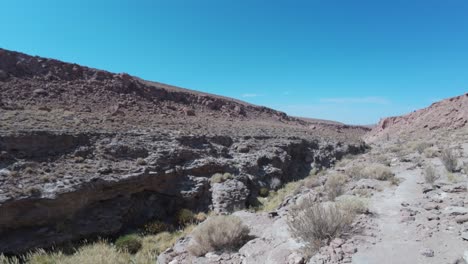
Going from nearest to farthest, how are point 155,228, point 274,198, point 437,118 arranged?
point 155,228
point 274,198
point 437,118

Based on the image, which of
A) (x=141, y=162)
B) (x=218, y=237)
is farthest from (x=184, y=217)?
(x=218, y=237)

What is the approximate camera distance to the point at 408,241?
465 centimetres

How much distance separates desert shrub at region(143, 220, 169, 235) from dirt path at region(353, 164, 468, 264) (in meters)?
8.59

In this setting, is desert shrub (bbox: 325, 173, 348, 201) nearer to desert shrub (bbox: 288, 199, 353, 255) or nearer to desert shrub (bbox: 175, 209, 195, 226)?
desert shrub (bbox: 288, 199, 353, 255)

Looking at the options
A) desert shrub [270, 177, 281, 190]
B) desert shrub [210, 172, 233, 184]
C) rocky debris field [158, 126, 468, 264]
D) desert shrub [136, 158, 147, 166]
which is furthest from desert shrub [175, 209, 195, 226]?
desert shrub [270, 177, 281, 190]

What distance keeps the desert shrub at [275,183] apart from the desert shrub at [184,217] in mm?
5943

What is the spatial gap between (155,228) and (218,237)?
7.05 meters

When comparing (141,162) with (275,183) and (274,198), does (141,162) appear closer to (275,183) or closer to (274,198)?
(274,198)

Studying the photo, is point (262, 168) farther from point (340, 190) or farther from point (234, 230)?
point (234, 230)

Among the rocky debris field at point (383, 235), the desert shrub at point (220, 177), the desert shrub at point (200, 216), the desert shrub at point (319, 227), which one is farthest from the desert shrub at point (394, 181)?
the desert shrub at point (220, 177)

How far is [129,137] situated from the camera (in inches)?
673

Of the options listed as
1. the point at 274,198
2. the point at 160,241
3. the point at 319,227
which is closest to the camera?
the point at 319,227

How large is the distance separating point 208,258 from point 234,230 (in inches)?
31.1

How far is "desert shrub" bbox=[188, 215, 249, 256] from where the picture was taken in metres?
6.00
